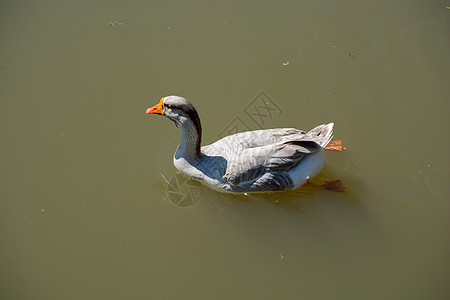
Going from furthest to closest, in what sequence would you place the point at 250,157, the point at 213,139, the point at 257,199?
the point at 213,139 < the point at 257,199 < the point at 250,157

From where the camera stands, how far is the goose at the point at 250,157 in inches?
205

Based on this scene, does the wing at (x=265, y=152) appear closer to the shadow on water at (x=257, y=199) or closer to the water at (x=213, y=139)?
the shadow on water at (x=257, y=199)

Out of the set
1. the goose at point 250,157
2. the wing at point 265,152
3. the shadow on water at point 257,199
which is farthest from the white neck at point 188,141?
the shadow on water at point 257,199

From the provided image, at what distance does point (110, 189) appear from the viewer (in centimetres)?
562

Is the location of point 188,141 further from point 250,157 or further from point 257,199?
point 257,199

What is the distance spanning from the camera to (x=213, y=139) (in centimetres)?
633

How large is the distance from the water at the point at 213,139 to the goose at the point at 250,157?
13.9 inches

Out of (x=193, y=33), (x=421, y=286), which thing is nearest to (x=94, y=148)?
(x=193, y=33)

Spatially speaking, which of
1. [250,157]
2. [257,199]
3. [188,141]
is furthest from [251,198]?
[188,141]

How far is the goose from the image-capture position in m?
5.20

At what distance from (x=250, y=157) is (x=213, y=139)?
1274mm

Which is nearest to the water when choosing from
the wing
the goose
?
the goose

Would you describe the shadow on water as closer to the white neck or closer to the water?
the water

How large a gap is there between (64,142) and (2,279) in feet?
7.42
